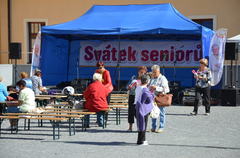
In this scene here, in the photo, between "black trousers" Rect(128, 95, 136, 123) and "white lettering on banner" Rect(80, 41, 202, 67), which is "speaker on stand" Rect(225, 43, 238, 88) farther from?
"black trousers" Rect(128, 95, 136, 123)

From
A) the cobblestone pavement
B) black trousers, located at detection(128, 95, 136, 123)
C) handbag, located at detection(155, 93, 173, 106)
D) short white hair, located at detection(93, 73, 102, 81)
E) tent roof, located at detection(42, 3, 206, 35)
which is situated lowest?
the cobblestone pavement

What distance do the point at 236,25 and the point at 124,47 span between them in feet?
15.1

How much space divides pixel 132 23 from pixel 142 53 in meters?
2.88

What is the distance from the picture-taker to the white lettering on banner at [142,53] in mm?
21125

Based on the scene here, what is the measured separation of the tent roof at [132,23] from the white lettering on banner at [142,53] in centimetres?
167

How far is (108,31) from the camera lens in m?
18.4

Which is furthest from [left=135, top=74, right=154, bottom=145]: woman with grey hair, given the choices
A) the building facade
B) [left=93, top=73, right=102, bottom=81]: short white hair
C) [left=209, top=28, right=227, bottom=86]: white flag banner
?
the building facade

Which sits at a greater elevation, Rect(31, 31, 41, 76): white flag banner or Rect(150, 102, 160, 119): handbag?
Rect(31, 31, 41, 76): white flag banner

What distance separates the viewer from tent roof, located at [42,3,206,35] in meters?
18.0

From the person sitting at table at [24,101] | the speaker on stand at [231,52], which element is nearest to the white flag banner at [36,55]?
the speaker on stand at [231,52]

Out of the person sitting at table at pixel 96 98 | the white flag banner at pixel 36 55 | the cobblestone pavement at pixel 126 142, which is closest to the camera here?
the cobblestone pavement at pixel 126 142

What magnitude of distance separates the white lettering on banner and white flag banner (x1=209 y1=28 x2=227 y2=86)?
8.72 ft

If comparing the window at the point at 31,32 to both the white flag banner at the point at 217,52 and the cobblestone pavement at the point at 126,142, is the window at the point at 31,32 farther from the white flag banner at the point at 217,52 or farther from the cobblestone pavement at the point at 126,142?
the cobblestone pavement at the point at 126,142

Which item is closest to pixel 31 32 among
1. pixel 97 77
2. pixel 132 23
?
pixel 132 23
